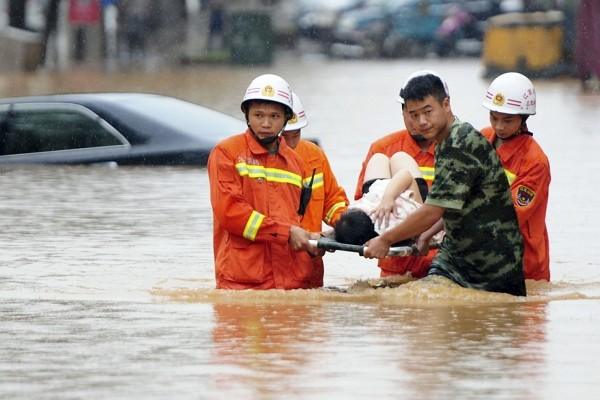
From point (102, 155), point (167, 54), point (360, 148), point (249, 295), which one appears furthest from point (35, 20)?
point (249, 295)

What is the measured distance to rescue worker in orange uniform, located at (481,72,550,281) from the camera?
1037 cm

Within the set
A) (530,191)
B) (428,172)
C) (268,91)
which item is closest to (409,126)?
(428,172)

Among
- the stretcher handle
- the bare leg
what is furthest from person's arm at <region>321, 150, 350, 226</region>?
the stretcher handle

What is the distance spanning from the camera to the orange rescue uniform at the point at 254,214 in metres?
9.62

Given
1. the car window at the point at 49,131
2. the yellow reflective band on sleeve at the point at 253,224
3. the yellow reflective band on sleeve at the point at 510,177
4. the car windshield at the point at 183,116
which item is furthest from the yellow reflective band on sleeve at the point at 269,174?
the car windshield at the point at 183,116

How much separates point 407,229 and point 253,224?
798mm

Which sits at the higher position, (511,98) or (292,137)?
(511,98)

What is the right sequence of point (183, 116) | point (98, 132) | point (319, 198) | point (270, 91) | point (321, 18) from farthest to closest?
point (321, 18), point (183, 116), point (98, 132), point (319, 198), point (270, 91)

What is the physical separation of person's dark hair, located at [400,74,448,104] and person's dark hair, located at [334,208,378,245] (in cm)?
71

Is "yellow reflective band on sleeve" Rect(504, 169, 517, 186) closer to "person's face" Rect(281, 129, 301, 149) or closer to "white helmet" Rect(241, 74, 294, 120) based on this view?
"person's face" Rect(281, 129, 301, 149)

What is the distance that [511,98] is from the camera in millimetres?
10586

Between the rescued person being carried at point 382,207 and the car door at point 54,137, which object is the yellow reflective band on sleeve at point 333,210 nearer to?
the rescued person being carried at point 382,207

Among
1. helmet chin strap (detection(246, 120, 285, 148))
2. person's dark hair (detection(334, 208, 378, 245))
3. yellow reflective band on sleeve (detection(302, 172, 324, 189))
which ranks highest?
helmet chin strap (detection(246, 120, 285, 148))

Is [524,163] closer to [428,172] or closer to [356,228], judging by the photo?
[428,172]
